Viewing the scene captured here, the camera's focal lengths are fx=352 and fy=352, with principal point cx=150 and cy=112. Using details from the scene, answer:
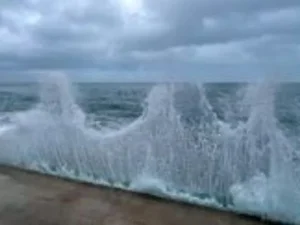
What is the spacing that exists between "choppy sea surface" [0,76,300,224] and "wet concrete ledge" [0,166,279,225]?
0.43 meters

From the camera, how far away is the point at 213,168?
5.75 m

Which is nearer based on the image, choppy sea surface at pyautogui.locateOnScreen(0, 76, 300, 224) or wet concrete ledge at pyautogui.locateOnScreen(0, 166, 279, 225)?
wet concrete ledge at pyautogui.locateOnScreen(0, 166, 279, 225)

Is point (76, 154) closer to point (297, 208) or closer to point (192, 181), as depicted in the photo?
point (192, 181)

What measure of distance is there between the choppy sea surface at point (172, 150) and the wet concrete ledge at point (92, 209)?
0.43 m

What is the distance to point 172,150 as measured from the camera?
6113mm

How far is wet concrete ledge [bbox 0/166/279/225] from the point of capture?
307cm

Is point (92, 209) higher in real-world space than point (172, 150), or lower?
higher

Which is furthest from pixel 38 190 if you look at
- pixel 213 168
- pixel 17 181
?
pixel 213 168

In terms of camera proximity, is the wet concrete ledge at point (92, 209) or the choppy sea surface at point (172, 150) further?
the choppy sea surface at point (172, 150)

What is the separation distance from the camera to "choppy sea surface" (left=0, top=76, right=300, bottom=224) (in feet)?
15.4

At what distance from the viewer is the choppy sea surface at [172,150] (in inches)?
185

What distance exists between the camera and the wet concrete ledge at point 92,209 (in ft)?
10.1

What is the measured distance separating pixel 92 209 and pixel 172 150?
2.97 meters

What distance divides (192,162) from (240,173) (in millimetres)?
949
